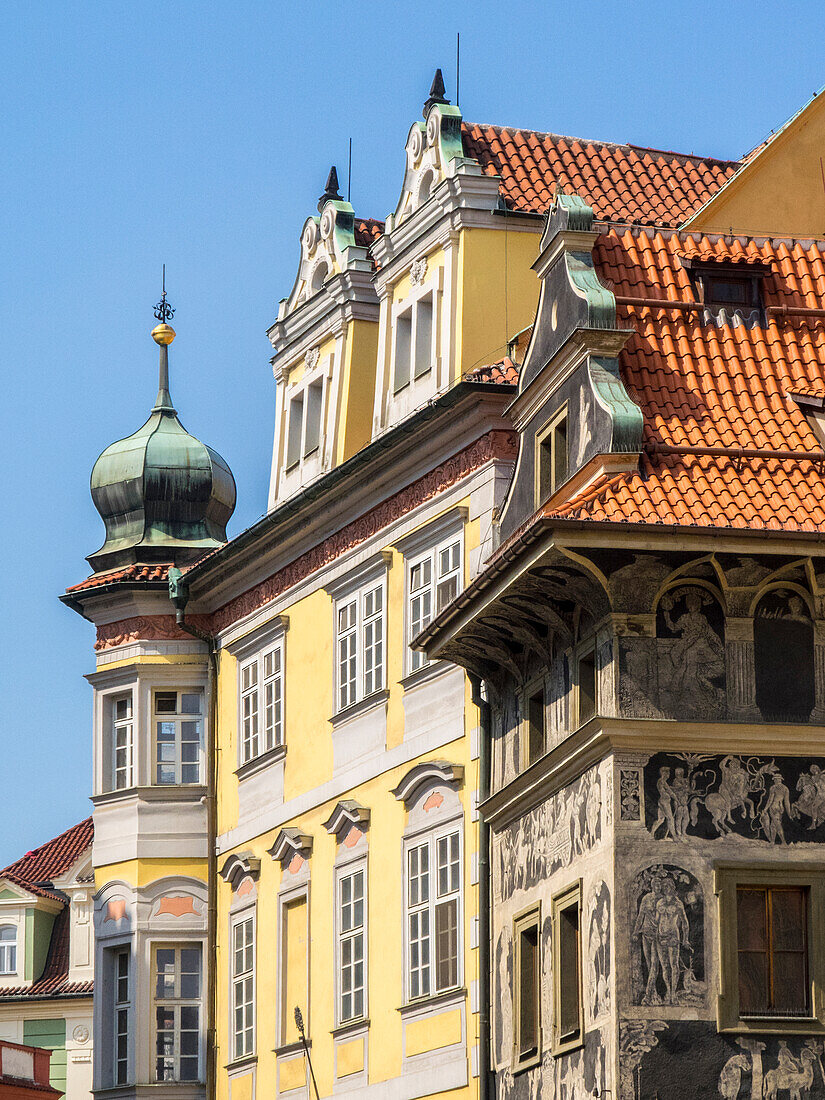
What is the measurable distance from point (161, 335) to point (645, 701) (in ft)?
64.8

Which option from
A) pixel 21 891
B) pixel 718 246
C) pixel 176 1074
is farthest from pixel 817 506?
pixel 21 891

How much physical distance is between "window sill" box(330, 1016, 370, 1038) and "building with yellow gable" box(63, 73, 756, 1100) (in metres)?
0.13

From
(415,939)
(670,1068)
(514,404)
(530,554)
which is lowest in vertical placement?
(670,1068)

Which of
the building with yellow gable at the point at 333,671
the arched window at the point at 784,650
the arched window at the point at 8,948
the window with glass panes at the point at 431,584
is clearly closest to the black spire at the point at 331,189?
the building with yellow gable at the point at 333,671

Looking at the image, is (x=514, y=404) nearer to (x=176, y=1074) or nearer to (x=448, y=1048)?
(x=448, y=1048)

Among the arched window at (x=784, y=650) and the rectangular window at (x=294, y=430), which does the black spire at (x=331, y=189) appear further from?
the arched window at (x=784, y=650)

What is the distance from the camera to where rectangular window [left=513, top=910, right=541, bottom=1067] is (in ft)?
87.7

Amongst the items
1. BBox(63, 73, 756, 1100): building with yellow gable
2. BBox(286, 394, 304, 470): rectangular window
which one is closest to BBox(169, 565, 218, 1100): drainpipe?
BBox(63, 73, 756, 1100): building with yellow gable

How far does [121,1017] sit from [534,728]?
13083 mm

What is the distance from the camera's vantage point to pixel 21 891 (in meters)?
63.3

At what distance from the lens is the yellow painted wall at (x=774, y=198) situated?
31.3m

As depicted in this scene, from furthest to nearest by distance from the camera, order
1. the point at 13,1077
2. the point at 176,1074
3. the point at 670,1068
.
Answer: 1. the point at 13,1077
2. the point at 176,1074
3. the point at 670,1068

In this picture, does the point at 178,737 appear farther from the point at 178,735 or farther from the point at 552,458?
the point at 552,458

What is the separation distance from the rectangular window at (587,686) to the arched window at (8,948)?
1559 inches
